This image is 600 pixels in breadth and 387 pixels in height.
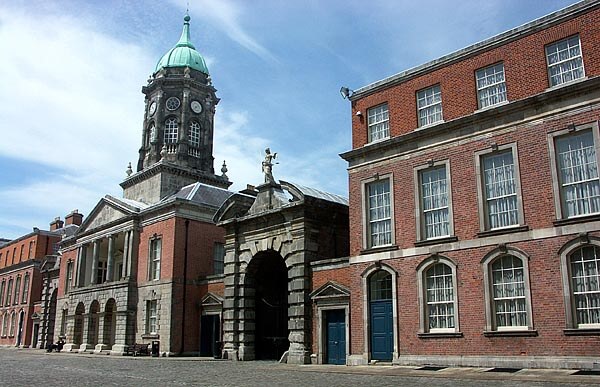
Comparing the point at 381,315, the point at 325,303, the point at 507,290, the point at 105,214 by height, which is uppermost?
the point at 105,214

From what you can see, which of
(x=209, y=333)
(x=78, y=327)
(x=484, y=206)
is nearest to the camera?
(x=484, y=206)

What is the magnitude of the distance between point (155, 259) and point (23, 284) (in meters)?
28.7

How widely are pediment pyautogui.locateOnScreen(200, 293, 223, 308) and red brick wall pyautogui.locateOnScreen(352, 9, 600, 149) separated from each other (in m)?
12.9

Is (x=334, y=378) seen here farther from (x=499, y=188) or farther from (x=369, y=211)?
(x=499, y=188)

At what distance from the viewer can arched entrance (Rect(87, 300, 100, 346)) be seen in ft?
133

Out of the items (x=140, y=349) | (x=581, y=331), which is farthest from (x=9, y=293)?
(x=581, y=331)

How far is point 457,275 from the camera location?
1945 centimetres

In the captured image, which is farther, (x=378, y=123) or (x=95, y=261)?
(x=95, y=261)

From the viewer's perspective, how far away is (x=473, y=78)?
2048cm

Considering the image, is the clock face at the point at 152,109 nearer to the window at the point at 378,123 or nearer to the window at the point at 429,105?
the window at the point at 378,123

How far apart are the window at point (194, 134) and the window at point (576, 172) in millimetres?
31890

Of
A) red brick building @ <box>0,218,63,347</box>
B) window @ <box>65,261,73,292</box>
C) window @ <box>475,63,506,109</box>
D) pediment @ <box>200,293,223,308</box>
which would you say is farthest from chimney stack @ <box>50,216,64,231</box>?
window @ <box>475,63,506,109</box>

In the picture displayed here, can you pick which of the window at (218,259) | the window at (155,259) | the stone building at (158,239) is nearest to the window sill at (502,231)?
the stone building at (158,239)

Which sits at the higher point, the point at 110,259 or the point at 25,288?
the point at 110,259
